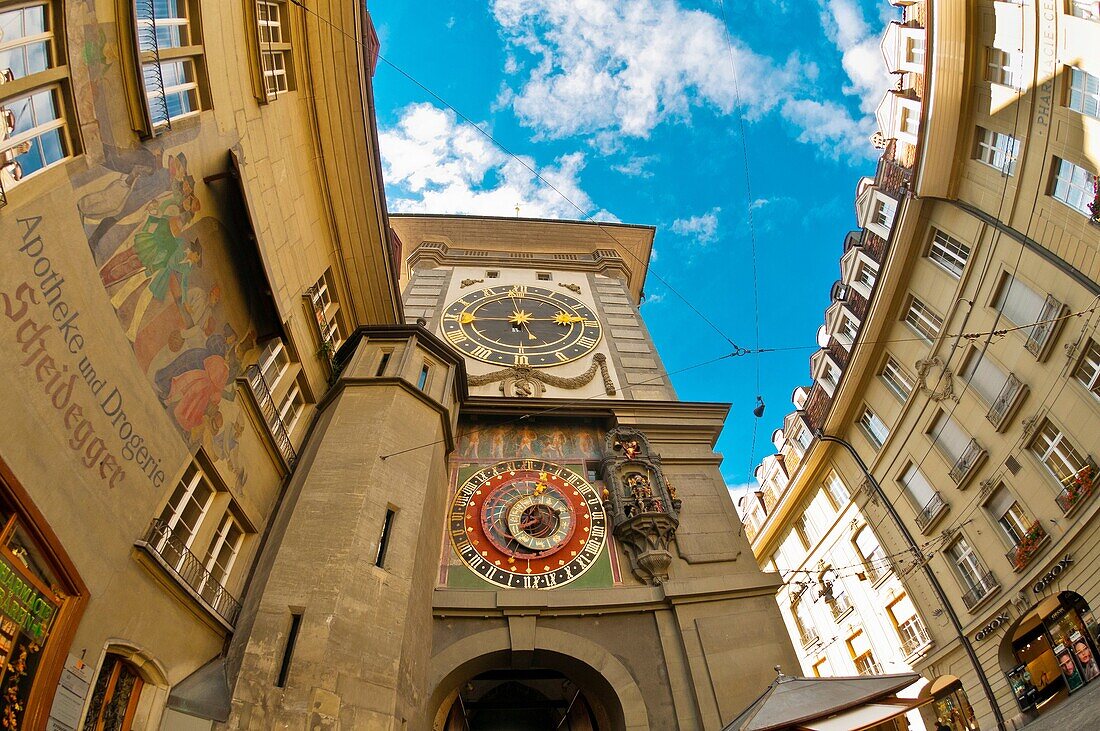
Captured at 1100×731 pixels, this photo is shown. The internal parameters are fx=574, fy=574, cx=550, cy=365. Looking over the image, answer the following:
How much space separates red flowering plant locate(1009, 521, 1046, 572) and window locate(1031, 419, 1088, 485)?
1507 millimetres

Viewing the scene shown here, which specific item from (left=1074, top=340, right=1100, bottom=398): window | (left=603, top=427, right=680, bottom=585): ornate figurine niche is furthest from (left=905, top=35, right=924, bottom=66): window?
(left=603, top=427, right=680, bottom=585): ornate figurine niche

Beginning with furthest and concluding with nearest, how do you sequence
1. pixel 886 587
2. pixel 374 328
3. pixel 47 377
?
pixel 886 587 → pixel 374 328 → pixel 47 377

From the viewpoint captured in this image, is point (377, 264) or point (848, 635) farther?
point (848, 635)

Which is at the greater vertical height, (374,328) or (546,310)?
(546,310)

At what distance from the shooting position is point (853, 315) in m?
27.6

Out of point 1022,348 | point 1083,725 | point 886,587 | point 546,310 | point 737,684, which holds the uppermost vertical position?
point 546,310

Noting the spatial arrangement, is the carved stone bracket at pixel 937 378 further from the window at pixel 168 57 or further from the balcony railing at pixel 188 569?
the window at pixel 168 57

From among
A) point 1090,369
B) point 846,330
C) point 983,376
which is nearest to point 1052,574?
point 1090,369

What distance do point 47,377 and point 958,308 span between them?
22.7 m

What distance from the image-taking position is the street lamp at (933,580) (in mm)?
16922

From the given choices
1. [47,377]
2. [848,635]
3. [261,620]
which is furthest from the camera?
[848,635]

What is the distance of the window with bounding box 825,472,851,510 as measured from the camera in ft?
87.6

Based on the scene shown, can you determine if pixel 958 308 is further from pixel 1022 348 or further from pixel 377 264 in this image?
pixel 377 264

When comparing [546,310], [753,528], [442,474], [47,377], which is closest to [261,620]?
[47,377]
